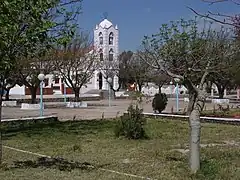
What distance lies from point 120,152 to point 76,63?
29.8 meters

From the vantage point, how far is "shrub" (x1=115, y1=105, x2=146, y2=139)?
13.8m

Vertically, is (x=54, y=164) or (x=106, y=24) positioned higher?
(x=106, y=24)

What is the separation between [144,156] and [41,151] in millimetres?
2497

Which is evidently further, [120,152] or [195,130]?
[120,152]

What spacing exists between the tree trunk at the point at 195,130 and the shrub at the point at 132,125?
592 centimetres

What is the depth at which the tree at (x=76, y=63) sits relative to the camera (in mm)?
38653

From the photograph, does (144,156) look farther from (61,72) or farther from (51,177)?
(61,72)

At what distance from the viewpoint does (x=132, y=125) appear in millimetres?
13844

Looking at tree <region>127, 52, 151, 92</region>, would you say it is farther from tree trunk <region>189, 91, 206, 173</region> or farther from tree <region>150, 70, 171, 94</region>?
tree trunk <region>189, 91, 206, 173</region>

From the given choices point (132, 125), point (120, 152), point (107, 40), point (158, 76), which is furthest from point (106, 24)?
point (120, 152)

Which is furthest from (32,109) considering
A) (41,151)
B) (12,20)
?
(12,20)

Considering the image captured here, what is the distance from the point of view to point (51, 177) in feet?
24.4

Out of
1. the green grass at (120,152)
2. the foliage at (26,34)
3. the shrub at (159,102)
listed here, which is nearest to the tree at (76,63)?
the shrub at (159,102)

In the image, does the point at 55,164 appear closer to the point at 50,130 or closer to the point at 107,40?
the point at 50,130
